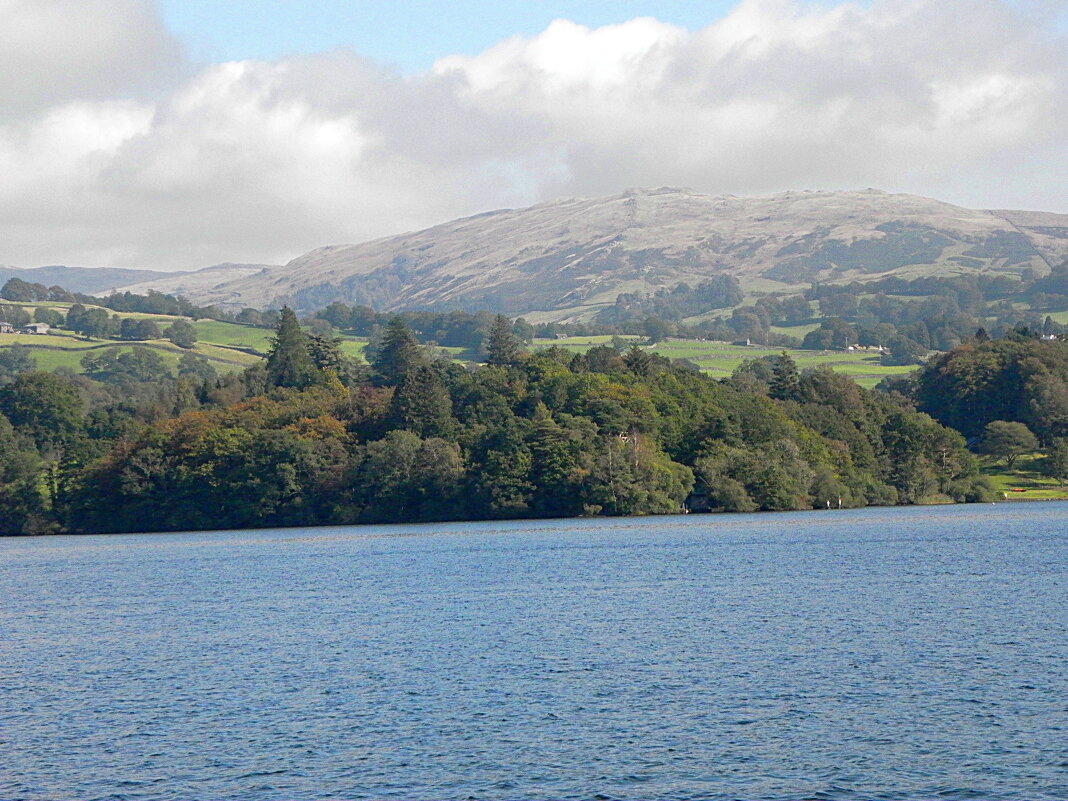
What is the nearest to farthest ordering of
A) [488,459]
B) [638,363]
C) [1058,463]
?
[488,459]
[1058,463]
[638,363]

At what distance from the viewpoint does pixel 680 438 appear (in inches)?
6289

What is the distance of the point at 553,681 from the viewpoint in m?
43.7

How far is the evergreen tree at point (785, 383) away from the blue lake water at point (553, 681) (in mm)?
101552

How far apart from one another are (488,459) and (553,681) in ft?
353

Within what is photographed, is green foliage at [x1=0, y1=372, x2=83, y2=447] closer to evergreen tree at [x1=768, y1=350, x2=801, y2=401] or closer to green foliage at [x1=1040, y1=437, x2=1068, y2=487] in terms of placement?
evergreen tree at [x1=768, y1=350, x2=801, y2=401]

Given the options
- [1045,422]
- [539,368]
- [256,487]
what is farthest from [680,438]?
[1045,422]

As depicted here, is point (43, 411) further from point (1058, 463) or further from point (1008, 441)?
point (1058, 463)

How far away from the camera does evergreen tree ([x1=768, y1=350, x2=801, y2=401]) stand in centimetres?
18825

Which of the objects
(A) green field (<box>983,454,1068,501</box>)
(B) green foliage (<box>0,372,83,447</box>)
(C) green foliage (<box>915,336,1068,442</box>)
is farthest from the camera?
(B) green foliage (<box>0,372,83,447</box>)

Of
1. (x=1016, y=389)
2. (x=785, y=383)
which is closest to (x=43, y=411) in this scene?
(x=785, y=383)

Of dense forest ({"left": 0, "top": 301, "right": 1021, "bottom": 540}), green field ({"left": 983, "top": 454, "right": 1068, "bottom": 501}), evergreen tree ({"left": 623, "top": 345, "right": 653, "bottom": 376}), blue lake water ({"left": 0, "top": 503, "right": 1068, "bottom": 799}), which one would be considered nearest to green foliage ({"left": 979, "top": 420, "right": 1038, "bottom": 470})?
green field ({"left": 983, "top": 454, "right": 1068, "bottom": 501})

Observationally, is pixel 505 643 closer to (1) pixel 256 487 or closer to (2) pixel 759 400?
(1) pixel 256 487

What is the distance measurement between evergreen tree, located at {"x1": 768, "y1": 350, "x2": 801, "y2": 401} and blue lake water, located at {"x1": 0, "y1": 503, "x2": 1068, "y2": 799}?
3998 inches

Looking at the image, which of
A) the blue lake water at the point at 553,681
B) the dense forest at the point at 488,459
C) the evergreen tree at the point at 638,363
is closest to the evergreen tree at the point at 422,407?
the dense forest at the point at 488,459
